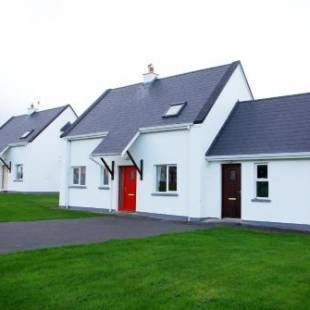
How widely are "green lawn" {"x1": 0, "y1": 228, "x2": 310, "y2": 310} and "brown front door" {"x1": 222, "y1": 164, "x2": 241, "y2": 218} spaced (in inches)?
233

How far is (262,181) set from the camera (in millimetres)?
16984

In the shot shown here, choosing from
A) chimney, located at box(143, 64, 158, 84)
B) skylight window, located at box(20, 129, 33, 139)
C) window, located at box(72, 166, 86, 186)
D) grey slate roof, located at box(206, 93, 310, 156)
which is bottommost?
window, located at box(72, 166, 86, 186)

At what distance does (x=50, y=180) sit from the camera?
3725cm

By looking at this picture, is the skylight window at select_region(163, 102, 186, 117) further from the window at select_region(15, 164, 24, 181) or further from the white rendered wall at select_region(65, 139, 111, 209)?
the window at select_region(15, 164, 24, 181)

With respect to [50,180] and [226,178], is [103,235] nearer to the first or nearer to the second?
[226,178]

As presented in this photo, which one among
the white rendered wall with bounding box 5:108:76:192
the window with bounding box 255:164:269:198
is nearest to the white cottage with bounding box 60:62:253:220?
the window with bounding box 255:164:269:198

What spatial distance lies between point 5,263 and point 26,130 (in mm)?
31745

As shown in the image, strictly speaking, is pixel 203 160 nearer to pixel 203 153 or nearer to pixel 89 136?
pixel 203 153

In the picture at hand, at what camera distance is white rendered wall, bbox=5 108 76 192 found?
3584 cm

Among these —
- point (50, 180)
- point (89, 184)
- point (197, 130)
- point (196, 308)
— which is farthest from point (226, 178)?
point (50, 180)

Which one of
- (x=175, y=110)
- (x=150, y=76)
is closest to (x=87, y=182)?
(x=175, y=110)

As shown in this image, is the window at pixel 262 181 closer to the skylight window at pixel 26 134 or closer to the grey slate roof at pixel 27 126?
the grey slate roof at pixel 27 126

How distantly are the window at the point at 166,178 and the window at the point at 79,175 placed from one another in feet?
20.0

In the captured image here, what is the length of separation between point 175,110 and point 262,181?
18.4 feet
